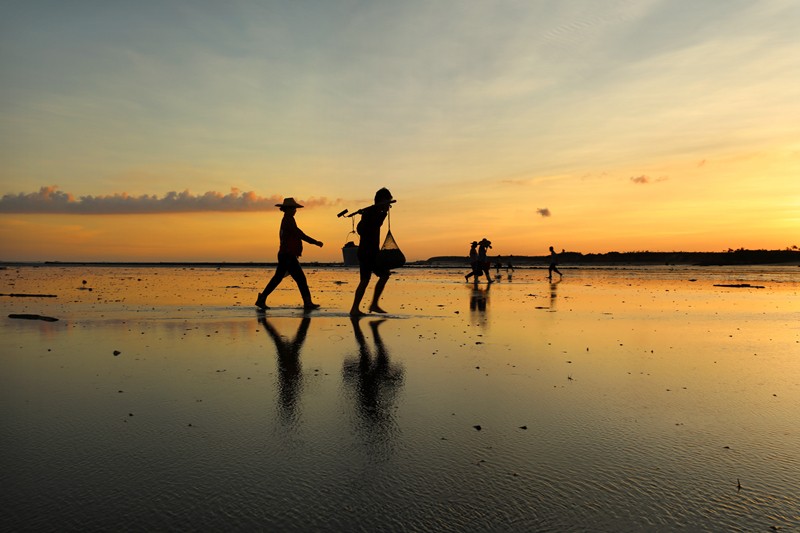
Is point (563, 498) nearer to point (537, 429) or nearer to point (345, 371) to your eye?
point (537, 429)

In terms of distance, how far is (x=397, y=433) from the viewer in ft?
14.4

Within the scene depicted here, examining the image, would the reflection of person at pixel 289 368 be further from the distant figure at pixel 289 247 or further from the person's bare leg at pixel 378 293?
the distant figure at pixel 289 247

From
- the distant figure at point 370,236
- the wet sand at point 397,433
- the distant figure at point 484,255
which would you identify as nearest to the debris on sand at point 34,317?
the wet sand at point 397,433

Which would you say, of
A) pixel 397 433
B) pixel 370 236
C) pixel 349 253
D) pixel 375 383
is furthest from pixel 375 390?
pixel 349 253

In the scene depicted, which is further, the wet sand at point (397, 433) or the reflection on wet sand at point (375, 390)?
the reflection on wet sand at point (375, 390)

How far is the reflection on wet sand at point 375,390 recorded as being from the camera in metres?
4.34

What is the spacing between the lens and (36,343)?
8.74 m

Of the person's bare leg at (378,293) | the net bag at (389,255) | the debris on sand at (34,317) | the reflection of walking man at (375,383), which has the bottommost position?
the reflection of walking man at (375,383)

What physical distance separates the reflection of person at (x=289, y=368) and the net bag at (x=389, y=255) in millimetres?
2624

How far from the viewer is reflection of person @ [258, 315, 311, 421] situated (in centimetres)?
524

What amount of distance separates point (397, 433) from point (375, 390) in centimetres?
151

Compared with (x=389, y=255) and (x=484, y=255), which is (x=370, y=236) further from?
(x=484, y=255)

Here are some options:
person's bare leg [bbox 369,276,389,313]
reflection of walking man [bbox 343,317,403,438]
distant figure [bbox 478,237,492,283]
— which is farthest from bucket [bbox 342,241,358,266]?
distant figure [bbox 478,237,492,283]

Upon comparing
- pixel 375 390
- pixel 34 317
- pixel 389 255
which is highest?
pixel 389 255
